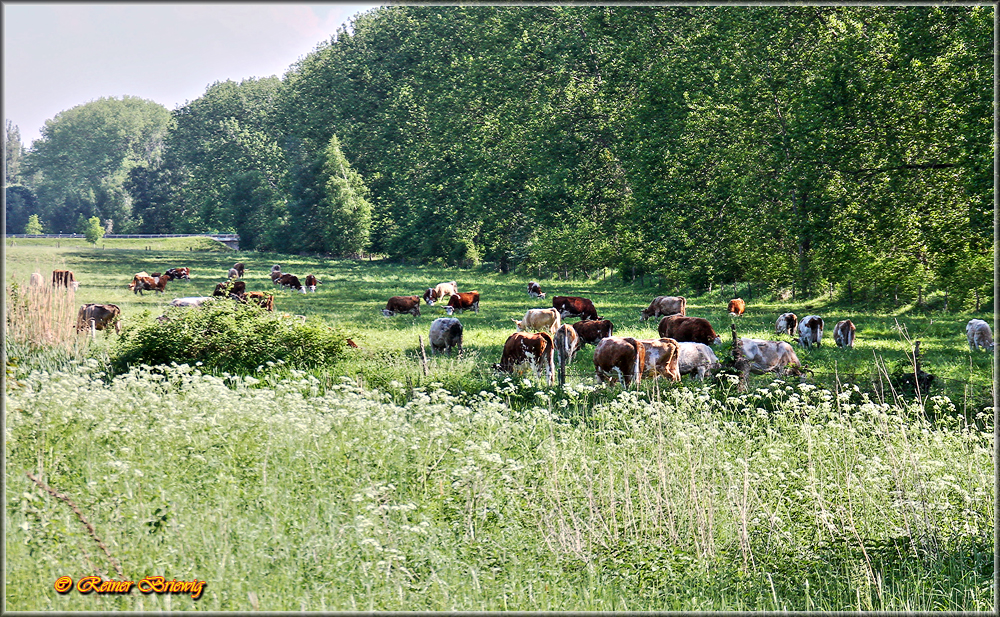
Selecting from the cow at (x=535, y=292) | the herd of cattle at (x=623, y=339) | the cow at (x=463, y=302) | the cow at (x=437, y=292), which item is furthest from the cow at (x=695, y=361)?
the cow at (x=535, y=292)

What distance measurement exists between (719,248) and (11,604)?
106 feet

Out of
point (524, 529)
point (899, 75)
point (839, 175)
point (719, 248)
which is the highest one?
point (899, 75)

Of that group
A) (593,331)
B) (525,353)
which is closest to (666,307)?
(593,331)

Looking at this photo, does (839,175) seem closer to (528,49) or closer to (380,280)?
(380,280)

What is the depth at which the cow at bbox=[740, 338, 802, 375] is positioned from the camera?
57.0 feet

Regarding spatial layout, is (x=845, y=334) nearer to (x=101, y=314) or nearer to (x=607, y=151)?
(x=101, y=314)

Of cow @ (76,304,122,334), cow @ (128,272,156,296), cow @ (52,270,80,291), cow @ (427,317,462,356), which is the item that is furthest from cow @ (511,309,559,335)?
cow @ (128,272,156,296)

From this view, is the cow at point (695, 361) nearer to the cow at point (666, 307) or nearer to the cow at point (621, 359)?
the cow at point (621, 359)

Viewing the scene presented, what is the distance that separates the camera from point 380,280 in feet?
158

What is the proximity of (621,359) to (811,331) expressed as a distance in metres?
9.00

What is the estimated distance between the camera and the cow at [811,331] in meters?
22.0

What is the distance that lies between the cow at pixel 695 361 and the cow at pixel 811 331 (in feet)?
20.6

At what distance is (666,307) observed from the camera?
27703 mm

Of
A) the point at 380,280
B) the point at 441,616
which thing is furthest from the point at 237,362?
the point at 380,280
